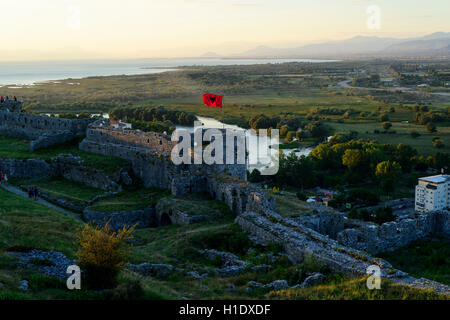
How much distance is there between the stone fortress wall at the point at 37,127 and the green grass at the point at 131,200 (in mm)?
10089

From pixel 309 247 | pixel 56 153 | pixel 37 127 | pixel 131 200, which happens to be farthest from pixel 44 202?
pixel 309 247

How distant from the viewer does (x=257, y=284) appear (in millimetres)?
13469

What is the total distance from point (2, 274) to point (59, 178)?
63.0 feet

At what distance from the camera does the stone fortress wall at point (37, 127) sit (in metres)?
34.9

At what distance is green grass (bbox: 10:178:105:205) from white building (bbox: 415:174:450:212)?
2730cm

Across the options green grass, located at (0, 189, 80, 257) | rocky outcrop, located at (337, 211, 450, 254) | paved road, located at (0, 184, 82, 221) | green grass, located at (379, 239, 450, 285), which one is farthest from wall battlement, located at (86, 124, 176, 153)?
green grass, located at (379, 239, 450, 285)

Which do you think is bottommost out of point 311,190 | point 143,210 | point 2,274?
point 311,190

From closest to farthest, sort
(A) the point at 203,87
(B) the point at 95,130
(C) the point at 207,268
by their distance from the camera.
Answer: (C) the point at 207,268 → (B) the point at 95,130 → (A) the point at 203,87

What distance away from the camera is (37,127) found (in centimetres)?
3834

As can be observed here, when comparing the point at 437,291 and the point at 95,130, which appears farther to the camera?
the point at 95,130

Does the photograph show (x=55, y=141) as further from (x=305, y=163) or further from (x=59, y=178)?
(x=305, y=163)

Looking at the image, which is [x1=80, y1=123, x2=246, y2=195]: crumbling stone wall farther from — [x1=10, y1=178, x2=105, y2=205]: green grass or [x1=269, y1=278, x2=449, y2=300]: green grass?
[x1=269, y1=278, x2=449, y2=300]: green grass

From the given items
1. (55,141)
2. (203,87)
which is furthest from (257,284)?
(203,87)
